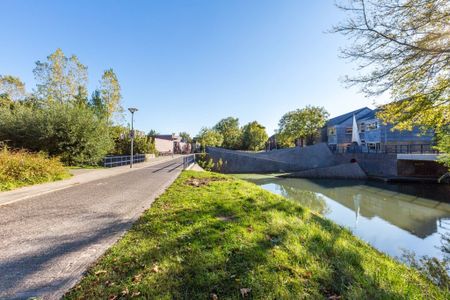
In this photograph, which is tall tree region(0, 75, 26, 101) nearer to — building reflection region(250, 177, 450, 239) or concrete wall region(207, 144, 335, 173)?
concrete wall region(207, 144, 335, 173)

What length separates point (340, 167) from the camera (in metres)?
26.0

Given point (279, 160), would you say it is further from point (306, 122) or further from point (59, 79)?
point (59, 79)

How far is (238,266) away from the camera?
2.96 metres

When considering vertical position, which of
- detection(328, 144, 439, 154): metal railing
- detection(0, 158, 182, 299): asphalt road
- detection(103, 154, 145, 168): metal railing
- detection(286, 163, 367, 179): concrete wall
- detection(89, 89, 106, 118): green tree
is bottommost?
detection(286, 163, 367, 179): concrete wall

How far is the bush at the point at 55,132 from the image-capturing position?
15.4 metres

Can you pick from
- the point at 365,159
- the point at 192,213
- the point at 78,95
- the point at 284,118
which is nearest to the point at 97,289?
the point at 192,213

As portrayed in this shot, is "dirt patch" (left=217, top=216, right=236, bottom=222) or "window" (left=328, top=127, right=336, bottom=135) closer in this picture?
"dirt patch" (left=217, top=216, right=236, bottom=222)

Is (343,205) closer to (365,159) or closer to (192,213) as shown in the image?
(192,213)

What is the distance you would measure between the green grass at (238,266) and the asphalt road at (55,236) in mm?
320

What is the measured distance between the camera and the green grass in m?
2.47

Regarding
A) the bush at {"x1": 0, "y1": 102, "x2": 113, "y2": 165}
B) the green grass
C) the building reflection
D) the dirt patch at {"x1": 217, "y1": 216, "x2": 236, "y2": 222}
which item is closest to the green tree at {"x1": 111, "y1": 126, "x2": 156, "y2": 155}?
the bush at {"x1": 0, "y1": 102, "x2": 113, "y2": 165}

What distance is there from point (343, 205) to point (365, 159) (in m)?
17.9

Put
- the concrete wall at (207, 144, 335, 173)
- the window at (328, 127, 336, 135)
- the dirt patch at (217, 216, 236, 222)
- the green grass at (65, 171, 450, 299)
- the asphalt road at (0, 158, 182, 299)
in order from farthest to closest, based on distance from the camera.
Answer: the window at (328, 127, 336, 135) → the concrete wall at (207, 144, 335, 173) → the dirt patch at (217, 216, 236, 222) → the asphalt road at (0, 158, 182, 299) → the green grass at (65, 171, 450, 299)

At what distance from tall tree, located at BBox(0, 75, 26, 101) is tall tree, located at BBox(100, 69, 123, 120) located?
45.6 feet
